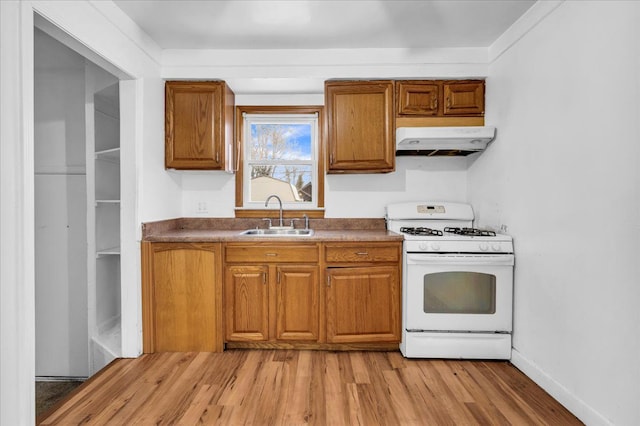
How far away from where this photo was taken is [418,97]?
307 centimetres

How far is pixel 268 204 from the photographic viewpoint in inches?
138

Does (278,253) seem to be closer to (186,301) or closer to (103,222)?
(186,301)

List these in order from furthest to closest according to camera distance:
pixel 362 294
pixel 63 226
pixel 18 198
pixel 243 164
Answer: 1. pixel 243 164
2. pixel 63 226
3. pixel 362 294
4. pixel 18 198

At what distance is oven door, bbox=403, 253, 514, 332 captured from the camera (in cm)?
261

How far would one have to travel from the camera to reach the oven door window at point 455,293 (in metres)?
2.65

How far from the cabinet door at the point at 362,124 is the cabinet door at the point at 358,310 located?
96cm

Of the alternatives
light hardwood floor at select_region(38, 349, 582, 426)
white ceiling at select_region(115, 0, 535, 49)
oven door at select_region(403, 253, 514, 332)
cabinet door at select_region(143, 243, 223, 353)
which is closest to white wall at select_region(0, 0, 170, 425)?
light hardwood floor at select_region(38, 349, 582, 426)

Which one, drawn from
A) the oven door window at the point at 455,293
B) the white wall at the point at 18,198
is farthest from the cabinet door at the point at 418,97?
the white wall at the point at 18,198

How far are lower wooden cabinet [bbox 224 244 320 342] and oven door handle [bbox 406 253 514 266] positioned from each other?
2.47ft

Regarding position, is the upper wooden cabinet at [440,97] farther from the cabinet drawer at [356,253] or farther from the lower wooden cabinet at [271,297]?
the lower wooden cabinet at [271,297]

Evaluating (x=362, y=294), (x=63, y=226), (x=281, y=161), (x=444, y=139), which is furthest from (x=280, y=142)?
(x=63, y=226)

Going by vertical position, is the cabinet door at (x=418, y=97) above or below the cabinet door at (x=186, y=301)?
above

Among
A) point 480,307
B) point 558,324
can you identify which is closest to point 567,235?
point 558,324

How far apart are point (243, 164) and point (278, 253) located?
114 cm
